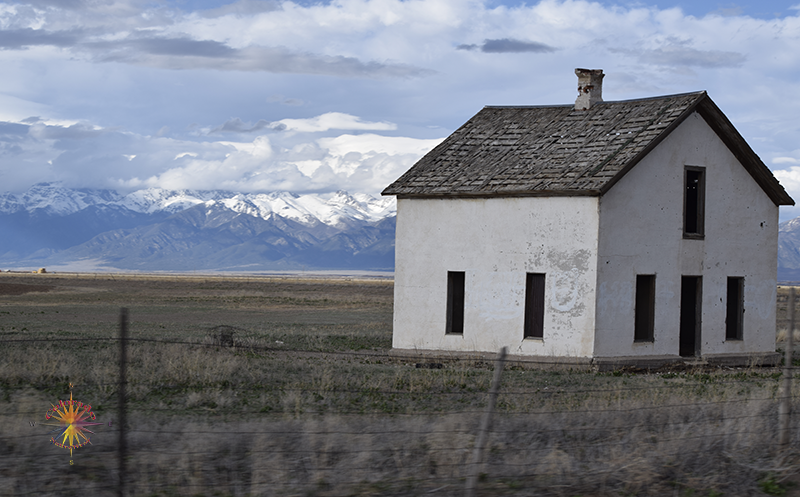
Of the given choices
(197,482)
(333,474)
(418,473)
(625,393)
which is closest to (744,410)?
(625,393)

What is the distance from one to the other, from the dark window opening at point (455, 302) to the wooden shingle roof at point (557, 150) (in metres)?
2.04

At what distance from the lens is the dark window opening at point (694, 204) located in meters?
20.1

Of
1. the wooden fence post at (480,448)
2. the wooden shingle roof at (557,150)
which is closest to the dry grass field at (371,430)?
the wooden fence post at (480,448)

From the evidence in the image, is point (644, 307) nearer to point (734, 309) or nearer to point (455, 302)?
point (734, 309)

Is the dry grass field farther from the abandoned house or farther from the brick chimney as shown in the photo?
the brick chimney

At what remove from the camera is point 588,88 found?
22312 mm

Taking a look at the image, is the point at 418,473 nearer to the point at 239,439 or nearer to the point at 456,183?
the point at 239,439

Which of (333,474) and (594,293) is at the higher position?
(594,293)

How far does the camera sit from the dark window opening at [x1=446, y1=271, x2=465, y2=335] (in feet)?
68.0

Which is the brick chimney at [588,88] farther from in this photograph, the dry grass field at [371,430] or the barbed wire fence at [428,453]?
the barbed wire fence at [428,453]

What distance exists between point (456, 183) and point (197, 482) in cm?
1392

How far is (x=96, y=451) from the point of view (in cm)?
891

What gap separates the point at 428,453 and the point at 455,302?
12.3 m

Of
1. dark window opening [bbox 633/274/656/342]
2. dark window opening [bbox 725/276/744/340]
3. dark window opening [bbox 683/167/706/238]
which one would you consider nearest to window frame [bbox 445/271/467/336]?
dark window opening [bbox 633/274/656/342]
